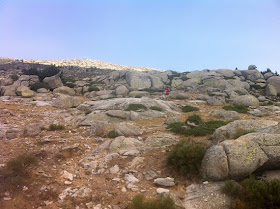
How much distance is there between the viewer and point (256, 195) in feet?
17.9

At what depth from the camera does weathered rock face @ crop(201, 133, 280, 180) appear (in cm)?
653

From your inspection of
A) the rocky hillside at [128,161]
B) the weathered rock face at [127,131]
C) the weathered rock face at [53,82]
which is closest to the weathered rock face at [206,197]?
the rocky hillside at [128,161]

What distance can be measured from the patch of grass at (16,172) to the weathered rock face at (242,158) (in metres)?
6.38

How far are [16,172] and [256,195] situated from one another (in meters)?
7.88

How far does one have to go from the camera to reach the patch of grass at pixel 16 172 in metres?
6.55

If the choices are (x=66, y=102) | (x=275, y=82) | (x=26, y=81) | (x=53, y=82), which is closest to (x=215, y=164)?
(x=66, y=102)

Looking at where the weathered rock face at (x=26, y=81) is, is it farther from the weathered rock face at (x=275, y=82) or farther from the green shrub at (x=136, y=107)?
the weathered rock face at (x=275, y=82)

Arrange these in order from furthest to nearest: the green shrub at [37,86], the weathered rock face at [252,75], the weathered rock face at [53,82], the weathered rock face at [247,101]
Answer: the weathered rock face at [252,75] < the weathered rock face at [53,82] < the green shrub at [37,86] < the weathered rock face at [247,101]

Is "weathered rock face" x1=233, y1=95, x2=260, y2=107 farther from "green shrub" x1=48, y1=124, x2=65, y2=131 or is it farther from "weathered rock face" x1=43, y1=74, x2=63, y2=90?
"weathered rock face" x1=43, y1=74, x2=63, y2=90

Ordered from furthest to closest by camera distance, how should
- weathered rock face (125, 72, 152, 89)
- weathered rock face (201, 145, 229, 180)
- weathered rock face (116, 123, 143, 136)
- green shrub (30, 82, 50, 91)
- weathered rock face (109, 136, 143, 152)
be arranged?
1. weathered rock face (125, 72, 152, 89)
2. green shrub (30, 82, 50, 91)
3. weathered rock face (116, 123, 143, 136)
4. weathered rock face (109, 136, 143, 152)
5. weathered rock face (201, 145, 229, 180)

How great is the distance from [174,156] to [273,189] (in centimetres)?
343

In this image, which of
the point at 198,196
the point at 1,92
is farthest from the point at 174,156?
the point at 1,92

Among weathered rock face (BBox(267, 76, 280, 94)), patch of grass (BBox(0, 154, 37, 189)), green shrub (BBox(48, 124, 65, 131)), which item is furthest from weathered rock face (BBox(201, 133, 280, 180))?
weathered rock face (BBox(267, 76, 280, 94))

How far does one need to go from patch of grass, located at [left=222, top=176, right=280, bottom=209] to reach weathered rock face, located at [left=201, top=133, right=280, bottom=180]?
0.62m
